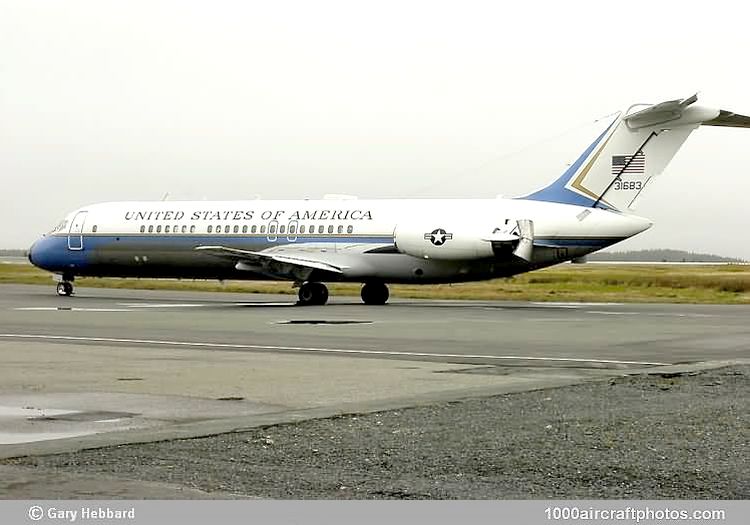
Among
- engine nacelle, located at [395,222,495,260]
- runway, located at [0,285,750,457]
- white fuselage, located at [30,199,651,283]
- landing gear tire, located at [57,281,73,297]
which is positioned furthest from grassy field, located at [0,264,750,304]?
runway, located at [0,285,750,457]

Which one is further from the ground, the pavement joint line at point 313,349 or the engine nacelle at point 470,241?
the engine nacelle at point 470,241

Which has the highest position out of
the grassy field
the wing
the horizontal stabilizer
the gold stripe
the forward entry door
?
the horizontal stabilizer

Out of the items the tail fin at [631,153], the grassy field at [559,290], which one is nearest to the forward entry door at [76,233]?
the grassy field at [559,290]

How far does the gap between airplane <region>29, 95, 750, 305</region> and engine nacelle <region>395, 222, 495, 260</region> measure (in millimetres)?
31

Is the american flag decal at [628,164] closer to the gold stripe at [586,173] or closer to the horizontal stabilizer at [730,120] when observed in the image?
the gold stripe at [586,173]

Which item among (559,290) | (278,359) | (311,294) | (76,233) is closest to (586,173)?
(311,294)

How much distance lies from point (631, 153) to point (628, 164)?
1.09ft

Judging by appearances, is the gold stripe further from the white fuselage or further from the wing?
the wing

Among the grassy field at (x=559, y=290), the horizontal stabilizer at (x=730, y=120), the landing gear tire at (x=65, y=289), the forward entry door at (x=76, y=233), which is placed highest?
the horizontal stabilizer at (x=730, y=120)

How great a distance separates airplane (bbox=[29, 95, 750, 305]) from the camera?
36688 millimetres

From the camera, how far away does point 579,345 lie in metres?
22.0

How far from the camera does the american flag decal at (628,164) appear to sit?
3672cm

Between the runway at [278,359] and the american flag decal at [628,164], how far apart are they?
4586 millimetres

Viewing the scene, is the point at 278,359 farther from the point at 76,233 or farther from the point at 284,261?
the point at 76,233
